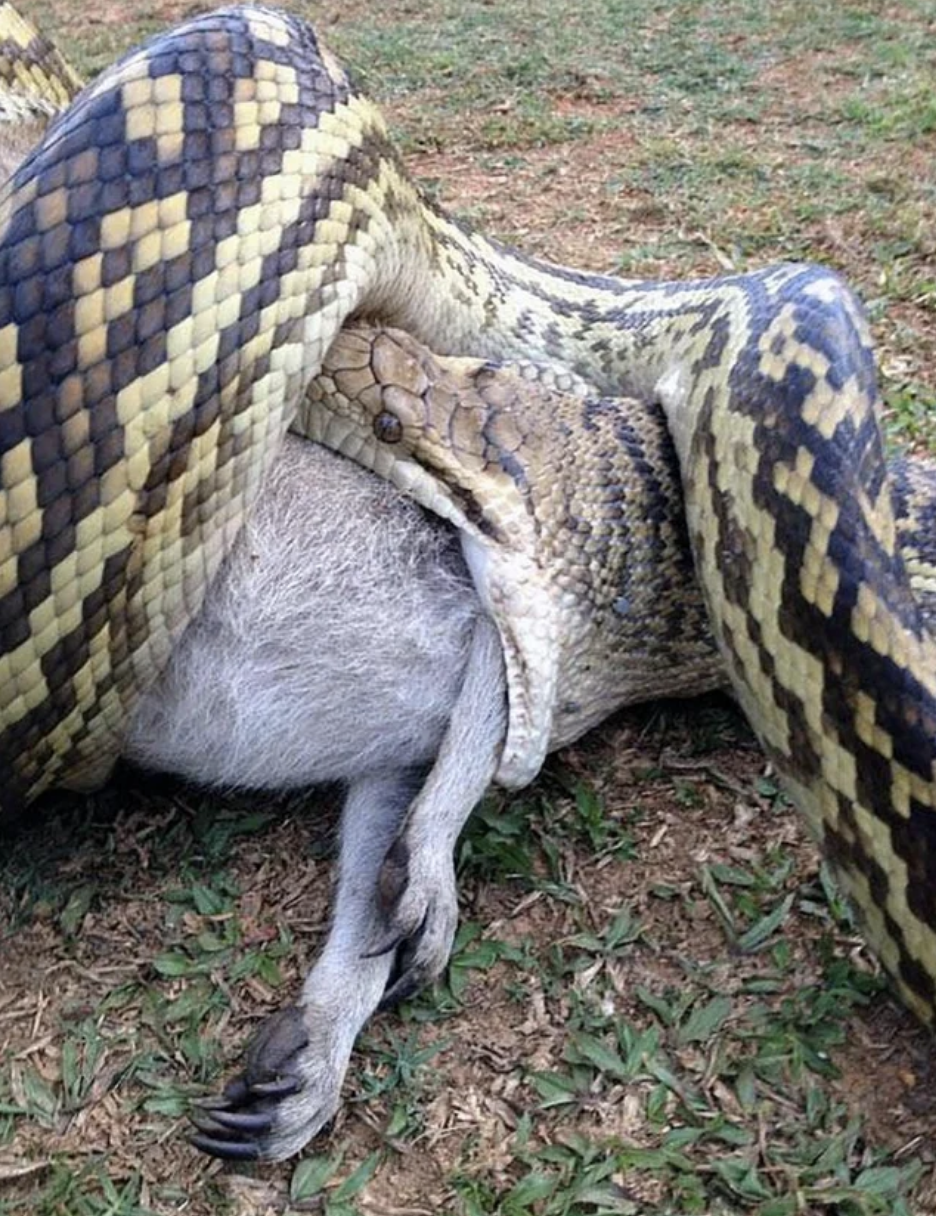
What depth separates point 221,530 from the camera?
2.73m

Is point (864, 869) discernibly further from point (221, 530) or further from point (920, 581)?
point (221, 530)

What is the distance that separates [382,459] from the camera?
298 centimetres

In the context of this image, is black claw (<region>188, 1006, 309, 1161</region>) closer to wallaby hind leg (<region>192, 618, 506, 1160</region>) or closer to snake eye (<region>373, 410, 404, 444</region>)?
wallaby hind leg (<region>192, 618, 506, 1160</region>)

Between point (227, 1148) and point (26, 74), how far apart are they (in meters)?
2.75

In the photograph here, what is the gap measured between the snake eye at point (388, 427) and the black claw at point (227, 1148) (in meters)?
1.35

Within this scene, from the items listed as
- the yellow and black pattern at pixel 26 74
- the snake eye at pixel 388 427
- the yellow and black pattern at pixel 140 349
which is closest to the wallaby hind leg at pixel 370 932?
the snake eye at pixel 388 427

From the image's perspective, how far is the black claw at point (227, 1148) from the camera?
7.66 feet

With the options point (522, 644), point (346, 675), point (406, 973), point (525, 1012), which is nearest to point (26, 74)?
point (346, 675)

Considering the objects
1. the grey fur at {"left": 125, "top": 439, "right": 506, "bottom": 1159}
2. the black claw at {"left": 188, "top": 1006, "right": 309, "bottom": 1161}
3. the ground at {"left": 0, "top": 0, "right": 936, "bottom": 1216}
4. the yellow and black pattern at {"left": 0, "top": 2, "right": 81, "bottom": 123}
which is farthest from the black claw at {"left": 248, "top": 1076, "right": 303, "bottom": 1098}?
the yellow and black pattern at {"left": 0, "top": 2, "right": 81, "bottom": 123}

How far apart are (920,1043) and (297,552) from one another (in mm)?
1441

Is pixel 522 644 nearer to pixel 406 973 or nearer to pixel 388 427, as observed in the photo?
pixel 388 427

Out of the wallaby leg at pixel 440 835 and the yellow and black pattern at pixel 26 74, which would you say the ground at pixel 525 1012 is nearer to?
the wallaby leg at pixel 440 835

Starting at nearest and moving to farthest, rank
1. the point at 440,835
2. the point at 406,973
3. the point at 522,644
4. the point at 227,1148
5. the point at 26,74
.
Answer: the point at 227,1148
the point at 406,973
the point at 440,835
the point at 522,644
the point at 26,74

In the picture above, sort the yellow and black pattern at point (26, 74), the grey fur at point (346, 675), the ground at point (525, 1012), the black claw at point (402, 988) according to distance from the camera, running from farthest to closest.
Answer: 1. the yellow and black pattern at point (26, 74)
2. the grey fur at point (346, 675)
3. the black claw at point (402, 988)
4. the ground at point (525, 1012)
